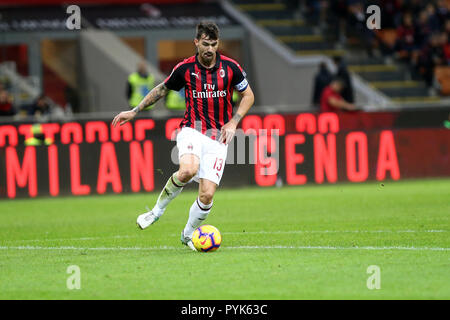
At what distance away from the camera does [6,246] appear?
36.4 ft

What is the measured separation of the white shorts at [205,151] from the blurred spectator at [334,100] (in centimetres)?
997

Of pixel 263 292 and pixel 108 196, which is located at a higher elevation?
pixel 263 292

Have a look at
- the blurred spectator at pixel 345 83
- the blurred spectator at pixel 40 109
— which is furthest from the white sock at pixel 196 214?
the blurred spectator at pixel 345 83

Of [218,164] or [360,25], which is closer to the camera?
[218,164]

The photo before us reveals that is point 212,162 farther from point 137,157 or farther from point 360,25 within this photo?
point 360,25

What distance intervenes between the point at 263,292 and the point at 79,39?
21187 millimetres

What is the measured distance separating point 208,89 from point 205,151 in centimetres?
64

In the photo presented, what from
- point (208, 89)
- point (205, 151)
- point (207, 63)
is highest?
point (207, 63)

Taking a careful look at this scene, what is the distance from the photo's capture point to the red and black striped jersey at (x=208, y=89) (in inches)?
408

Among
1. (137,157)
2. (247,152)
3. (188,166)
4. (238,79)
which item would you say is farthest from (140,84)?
(188,166)

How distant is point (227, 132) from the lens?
1001 cm

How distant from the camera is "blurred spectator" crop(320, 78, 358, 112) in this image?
795 inches

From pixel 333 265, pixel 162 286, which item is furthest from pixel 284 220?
pixel 162 286

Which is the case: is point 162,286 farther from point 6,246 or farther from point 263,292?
point 6,246
